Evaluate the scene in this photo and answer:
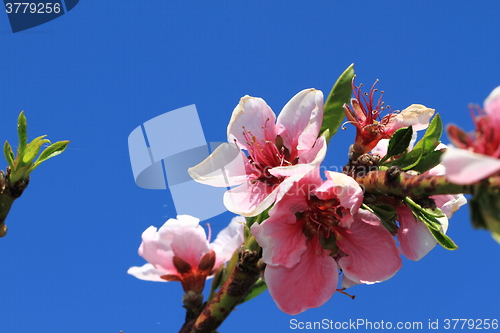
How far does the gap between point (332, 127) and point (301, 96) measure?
13cm

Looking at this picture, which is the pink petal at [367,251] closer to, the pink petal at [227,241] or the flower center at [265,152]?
the flower center at [265,152]

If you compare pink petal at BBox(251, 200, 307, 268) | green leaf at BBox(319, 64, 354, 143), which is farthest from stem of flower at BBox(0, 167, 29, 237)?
green leaf at BBox(319, 64, 354, 143)

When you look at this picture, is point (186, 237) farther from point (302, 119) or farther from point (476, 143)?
point (476, 143)

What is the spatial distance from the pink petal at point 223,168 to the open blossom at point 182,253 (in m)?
0.37

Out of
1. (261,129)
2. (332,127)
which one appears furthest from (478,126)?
(261,129)

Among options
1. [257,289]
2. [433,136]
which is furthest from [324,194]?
[257,289]

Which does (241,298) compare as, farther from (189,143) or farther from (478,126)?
(478,126)

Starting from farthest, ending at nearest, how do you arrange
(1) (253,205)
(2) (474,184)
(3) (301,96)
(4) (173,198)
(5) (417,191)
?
(4) (173,198) → (3) (301,96) → (1) (253,205) → (5) (417,191) → (2) (474,184)

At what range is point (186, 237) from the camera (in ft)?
5.54

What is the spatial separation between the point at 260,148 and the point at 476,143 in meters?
0.77

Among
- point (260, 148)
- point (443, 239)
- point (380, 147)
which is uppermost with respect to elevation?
point (260, 148)

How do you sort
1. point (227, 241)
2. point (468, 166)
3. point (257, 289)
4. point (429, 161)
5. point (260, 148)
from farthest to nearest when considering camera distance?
point (227, 241), point (257, 289), point (260, 148), point (429, 161), point (468, 166)

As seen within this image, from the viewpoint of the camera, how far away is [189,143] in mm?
1688

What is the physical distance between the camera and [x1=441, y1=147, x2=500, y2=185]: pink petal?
2.02 ft
